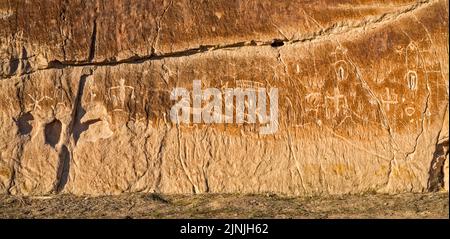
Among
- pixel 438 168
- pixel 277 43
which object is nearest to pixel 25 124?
pixel 277 43

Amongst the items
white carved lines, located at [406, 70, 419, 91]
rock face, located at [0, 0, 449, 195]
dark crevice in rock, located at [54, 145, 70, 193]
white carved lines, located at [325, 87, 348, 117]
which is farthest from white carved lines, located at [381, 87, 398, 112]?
dark crevice in rock, located at [54, 145, 70, 193]

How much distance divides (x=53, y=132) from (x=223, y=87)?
1.44 metres

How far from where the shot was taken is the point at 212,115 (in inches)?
237

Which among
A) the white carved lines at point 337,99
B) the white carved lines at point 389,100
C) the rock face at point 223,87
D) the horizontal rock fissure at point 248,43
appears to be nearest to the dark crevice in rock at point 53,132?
the rock face at point 223,87

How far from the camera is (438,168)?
19.5ft

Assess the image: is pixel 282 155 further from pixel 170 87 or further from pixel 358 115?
pixel 170 87

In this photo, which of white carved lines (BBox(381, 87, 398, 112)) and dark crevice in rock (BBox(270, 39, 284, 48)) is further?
dark crevice in rock (BBox(270, 39, 284, 48))

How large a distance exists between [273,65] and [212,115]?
0.64 m

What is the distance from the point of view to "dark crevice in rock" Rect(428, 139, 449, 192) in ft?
19.5

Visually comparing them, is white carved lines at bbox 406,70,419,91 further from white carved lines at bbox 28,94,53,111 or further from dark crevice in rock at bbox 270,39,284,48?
white carved lines at bbox 28,94,53,111

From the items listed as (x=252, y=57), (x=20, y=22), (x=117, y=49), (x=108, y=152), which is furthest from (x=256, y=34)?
(x=20, y=22)

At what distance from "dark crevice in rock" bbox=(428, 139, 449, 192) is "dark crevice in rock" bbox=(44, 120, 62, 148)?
3.01 meters

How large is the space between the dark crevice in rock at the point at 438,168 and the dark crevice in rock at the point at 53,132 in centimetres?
301

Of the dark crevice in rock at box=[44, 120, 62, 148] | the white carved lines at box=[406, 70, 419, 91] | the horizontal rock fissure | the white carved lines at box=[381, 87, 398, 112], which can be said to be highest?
the horizontal rock fissure
